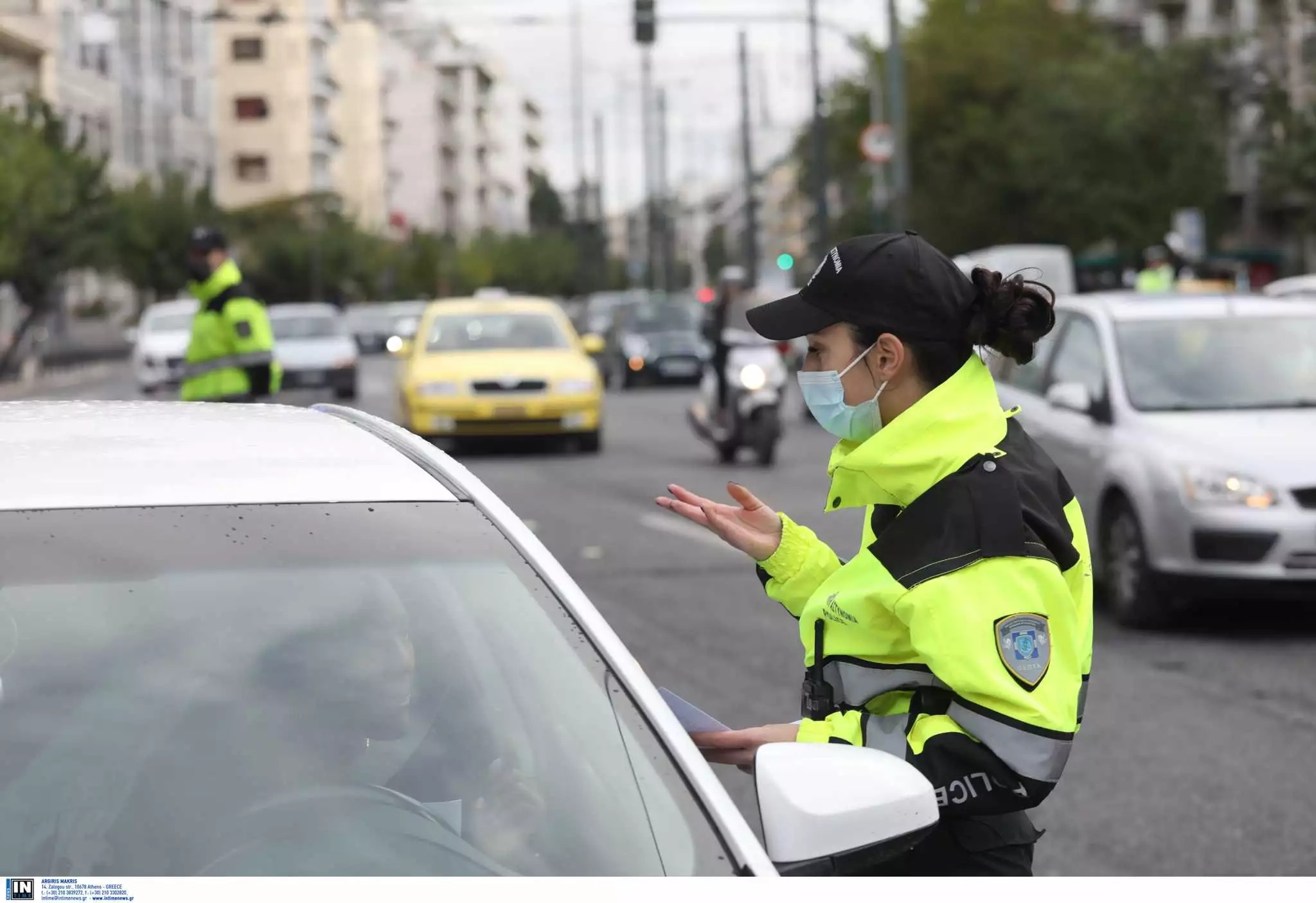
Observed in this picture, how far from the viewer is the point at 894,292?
127 inches

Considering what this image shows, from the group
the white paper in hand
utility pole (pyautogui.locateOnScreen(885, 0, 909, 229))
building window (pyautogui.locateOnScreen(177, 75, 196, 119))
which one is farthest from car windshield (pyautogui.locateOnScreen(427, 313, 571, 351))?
building window (pyautogui.locateOnScreen(177, 75, 196, 119))

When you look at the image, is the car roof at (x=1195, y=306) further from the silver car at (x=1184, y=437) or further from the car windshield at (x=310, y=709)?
the car windshield at (x=310, y=709)

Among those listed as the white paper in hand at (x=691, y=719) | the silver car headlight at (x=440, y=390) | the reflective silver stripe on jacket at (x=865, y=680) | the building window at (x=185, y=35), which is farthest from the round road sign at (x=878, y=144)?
the building window at (x=185, y=35)

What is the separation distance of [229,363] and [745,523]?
9.21 m

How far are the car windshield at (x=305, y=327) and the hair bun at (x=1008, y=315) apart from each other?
3257 centimetres

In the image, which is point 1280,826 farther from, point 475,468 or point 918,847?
point 475,468

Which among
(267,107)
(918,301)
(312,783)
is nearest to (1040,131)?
(267,107)

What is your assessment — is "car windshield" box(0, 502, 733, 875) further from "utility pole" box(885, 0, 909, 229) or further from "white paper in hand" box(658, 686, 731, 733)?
"utility pole" box(885, 0, 909, 229)

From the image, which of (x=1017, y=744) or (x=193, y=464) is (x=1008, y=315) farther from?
(x=193, y=464)

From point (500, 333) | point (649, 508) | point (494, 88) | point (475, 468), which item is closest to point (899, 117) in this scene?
point (500, 333)

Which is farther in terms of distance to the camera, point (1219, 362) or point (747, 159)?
point (747, 159)

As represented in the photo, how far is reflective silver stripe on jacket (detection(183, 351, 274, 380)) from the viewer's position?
12312mm

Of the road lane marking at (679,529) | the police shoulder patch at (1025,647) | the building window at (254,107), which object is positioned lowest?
the road lane marking at (679,529)

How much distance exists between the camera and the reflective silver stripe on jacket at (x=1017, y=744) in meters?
2.94
